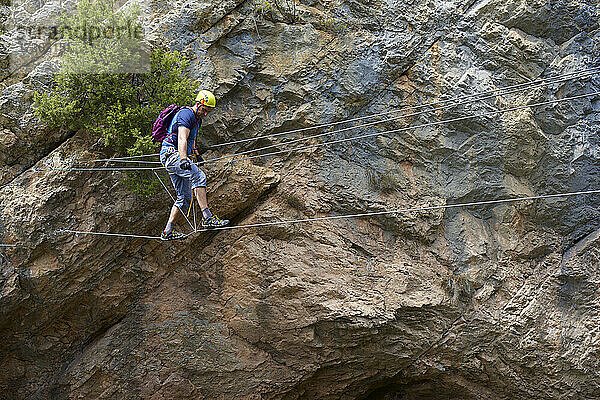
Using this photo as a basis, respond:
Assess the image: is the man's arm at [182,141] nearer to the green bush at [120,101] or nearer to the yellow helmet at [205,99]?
the yellow helmet at [205,99]

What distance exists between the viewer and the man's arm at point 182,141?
655 centimetres

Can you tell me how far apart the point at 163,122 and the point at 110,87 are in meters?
0.99

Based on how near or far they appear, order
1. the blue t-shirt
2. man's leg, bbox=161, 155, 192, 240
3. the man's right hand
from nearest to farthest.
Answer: the man's right hand → the blue t-shirt → man's leg, bbox=161, 155, 192, 240

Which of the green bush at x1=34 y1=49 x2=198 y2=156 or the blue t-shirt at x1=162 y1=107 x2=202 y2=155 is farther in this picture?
the green bush at x1=34 y1=49 x2=198 y2=156

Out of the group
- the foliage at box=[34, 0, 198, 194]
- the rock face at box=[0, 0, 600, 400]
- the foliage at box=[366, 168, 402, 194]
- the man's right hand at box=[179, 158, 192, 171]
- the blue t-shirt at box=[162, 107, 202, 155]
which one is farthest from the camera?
the foliage at box=[366, 168, 402, 194]

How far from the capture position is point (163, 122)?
6.95 m

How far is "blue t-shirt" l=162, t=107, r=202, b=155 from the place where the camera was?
6.76m

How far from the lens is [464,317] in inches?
339

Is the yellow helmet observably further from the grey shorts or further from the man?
the grey shorts

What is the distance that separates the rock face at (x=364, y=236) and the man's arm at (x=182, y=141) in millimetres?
1547

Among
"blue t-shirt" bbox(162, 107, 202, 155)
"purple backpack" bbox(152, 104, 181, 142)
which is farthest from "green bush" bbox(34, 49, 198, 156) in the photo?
"blue t-shirt" bbox(162, 107, 202, 155)

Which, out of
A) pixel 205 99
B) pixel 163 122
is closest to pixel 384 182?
pixel 205 99

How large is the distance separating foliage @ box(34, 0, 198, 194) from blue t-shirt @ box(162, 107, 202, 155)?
44 centimetres

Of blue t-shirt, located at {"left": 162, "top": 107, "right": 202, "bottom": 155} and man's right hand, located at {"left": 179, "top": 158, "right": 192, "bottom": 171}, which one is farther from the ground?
blue t-shirt, located at {"left": 162, "top": 107, "right": 202, "bottom": 155}
